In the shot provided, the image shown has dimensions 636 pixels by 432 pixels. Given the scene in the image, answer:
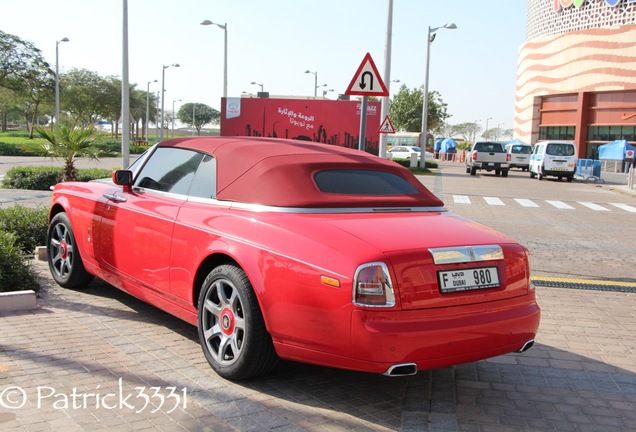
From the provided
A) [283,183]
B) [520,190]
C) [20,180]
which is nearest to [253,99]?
[520,190]

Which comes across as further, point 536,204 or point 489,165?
point 489,165

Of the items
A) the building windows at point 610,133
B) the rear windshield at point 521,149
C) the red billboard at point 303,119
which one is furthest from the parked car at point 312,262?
the building windows at point 610,133

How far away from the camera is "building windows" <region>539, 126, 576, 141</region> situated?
66.1 meters

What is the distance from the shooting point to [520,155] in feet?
139

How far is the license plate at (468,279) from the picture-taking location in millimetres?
3625

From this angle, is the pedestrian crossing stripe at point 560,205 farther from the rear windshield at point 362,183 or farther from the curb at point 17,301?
the curb at point 17,301

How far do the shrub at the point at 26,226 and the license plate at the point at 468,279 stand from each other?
5.73 meters

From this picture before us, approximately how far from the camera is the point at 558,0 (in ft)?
226

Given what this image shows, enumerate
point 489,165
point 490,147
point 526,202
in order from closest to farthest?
point 526,202
point 489,165
point 490,147

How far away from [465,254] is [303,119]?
29.0 metres

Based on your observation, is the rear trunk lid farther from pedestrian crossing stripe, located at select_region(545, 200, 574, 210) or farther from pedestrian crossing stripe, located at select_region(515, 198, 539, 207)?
pedestrian crossing stripe, located at select_region(515, 198, 539, 207)

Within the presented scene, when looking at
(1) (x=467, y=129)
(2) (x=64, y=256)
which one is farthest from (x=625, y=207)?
(1) (x=467, y=129)

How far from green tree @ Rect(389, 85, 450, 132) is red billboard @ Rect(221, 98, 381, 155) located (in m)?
49.5
